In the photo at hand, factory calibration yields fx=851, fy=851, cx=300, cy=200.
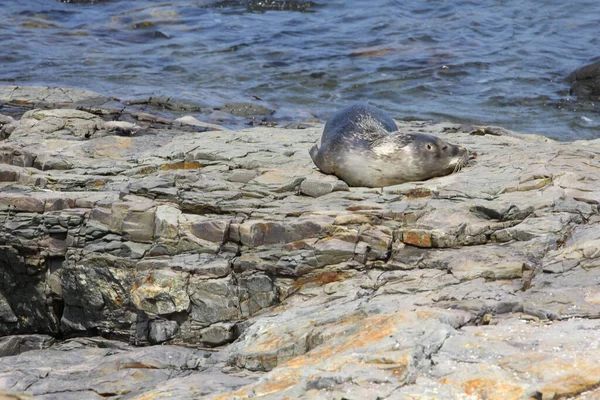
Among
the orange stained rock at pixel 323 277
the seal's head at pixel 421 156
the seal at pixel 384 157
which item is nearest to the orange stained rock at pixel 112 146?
the seal at pixel 384 157

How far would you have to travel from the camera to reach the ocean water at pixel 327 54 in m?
13.9

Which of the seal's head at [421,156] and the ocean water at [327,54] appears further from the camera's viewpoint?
the ocean water at [327,54]

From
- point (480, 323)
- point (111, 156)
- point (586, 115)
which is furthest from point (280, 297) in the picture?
point (586, 115)

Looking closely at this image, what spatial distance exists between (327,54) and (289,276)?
464 inches

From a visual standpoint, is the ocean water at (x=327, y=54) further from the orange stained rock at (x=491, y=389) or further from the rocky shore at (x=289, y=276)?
the orange stained rock at (x=491, y=389)

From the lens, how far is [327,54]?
1695 centimetres

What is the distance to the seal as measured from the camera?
23.3 feet

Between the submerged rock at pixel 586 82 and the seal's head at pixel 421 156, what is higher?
the seal's head at pixel 421 156

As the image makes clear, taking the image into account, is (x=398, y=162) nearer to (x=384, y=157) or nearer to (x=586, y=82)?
(x=384, y=157)

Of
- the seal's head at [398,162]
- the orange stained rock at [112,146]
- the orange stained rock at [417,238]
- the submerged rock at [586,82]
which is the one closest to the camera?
the orange stained rock at [417,238]

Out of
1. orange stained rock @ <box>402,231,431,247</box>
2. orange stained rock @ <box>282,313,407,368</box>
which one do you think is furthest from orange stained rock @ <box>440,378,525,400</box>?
orange stained rock @ <box>402,231,431,247</box>

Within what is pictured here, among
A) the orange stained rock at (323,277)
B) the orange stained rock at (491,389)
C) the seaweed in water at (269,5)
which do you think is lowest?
the orange stained rock at (323,277)

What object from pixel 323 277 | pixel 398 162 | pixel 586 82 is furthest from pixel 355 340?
pixel 586 82

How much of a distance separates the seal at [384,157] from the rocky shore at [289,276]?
0.65 ft
